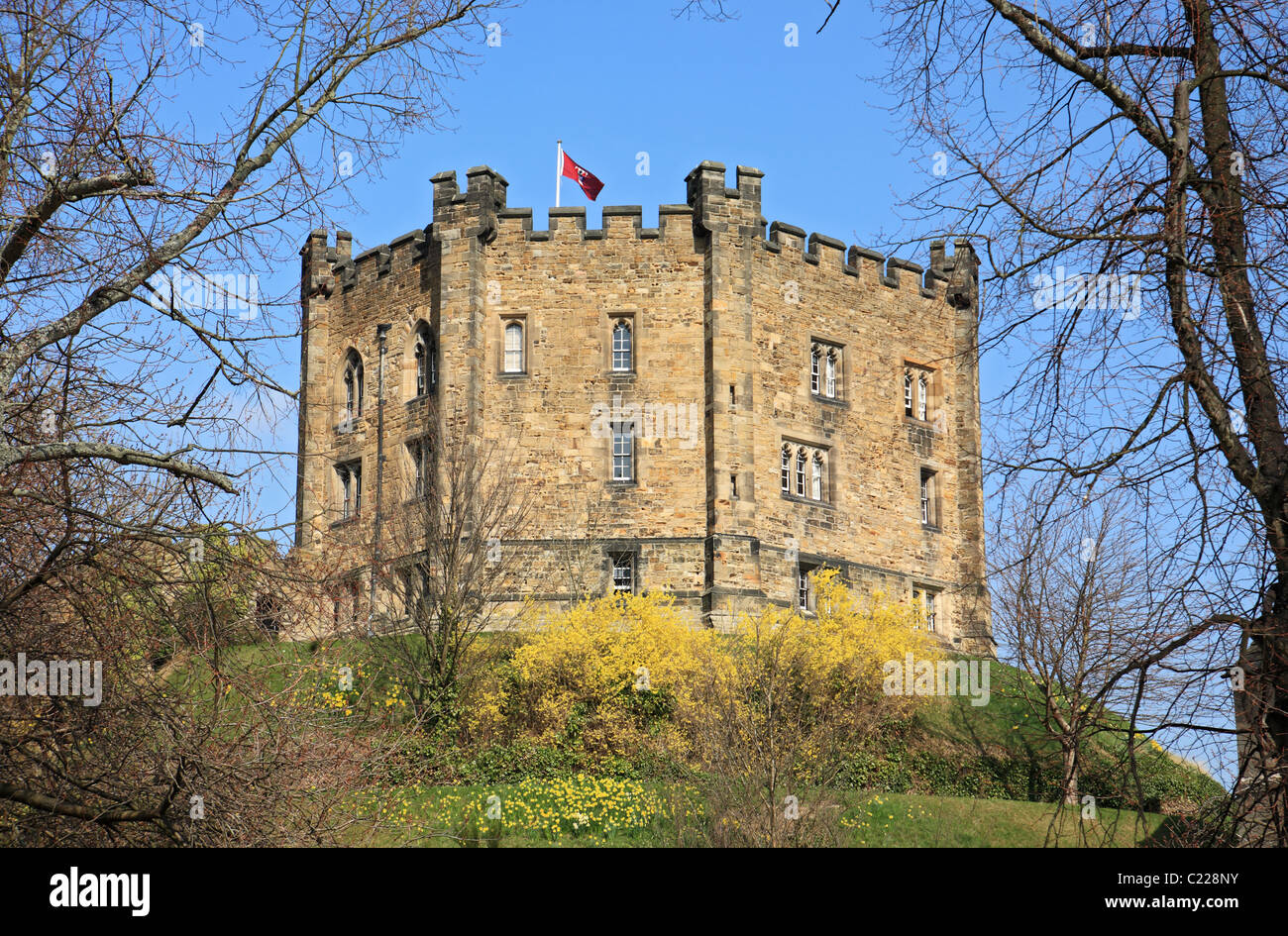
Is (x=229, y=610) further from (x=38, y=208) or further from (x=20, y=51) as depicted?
(x=20, y=51)

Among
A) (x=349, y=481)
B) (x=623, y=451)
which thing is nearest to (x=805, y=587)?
(x=623, y=451)

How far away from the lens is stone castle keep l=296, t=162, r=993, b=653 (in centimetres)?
3522

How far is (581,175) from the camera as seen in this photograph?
38281 millimetres

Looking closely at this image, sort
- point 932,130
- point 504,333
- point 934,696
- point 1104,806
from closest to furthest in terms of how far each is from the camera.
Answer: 1. point 932,130
2. point 1104,806
3. point 934,696
4. point 504,333

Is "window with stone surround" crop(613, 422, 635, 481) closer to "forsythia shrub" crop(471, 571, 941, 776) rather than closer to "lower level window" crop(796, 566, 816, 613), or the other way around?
"lower level window" crop(796, 566, 816, 613)

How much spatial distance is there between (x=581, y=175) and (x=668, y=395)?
6.68m

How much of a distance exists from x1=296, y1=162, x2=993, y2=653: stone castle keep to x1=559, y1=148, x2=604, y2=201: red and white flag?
1.13m

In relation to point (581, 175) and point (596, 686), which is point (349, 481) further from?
point (596, 686)

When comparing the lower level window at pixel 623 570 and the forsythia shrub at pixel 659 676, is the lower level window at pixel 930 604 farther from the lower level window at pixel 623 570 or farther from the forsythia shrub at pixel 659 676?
the lower level window at pixel 623 570

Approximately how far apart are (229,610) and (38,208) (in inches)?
106

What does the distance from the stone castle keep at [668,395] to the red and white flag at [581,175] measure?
3.70ft

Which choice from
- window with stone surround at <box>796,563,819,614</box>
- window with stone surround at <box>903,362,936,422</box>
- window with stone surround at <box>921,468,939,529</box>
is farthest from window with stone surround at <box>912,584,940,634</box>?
window with stone surround at <box>903,362,936,422</box>

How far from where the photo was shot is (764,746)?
71.6 ft
